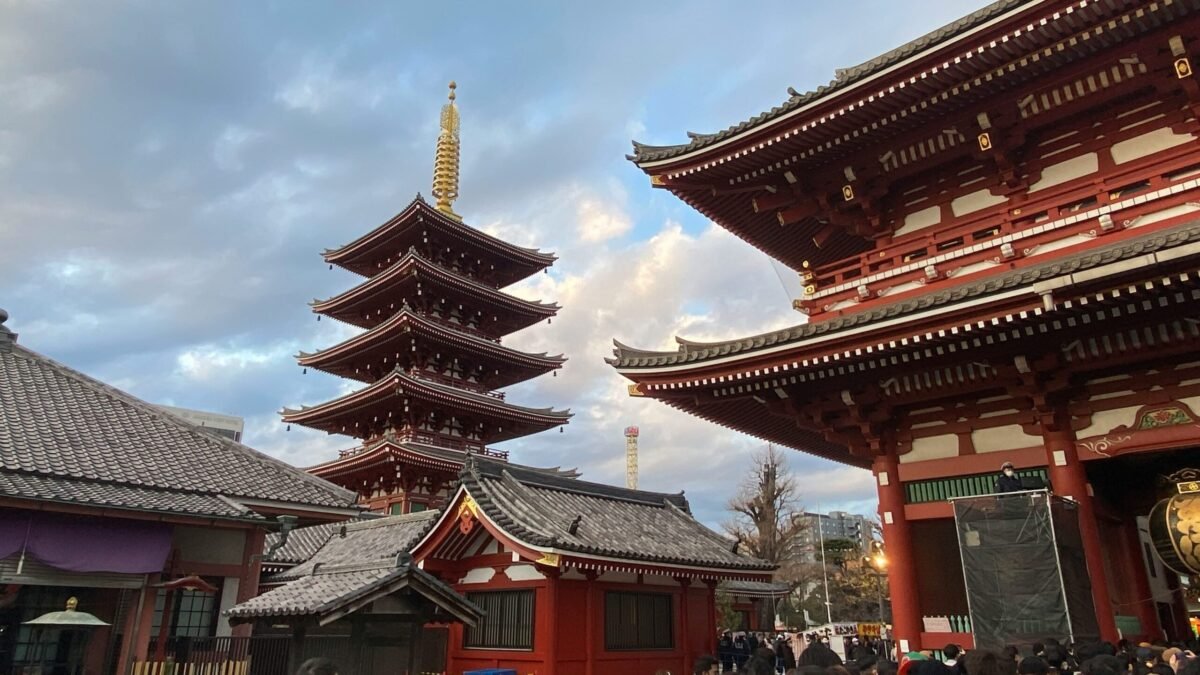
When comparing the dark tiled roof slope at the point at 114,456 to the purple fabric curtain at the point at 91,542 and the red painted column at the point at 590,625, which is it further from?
the red painted column at the point at 590,625

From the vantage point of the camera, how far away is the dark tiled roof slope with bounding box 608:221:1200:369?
8.11 m

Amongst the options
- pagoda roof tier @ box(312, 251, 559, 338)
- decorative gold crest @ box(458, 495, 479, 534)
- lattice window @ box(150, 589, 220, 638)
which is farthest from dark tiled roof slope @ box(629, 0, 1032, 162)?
pagoda roof tier @ box(312, 251, 559, 338)

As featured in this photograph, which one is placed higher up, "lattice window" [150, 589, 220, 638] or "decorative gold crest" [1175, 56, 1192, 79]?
"decorative gold crest" [1175, 56, 1192, 79]

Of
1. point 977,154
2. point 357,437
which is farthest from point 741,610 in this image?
point 977,154

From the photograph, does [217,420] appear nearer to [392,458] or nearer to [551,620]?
[392,458]

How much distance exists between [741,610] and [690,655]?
27168 millimetres

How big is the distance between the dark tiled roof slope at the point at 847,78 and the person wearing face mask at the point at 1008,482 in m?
5.89

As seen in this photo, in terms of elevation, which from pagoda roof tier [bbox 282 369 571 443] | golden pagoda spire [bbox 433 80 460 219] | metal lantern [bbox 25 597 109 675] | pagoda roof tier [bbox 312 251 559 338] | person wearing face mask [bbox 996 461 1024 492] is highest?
golden pagoda spire [bbox 433 80 460 219]

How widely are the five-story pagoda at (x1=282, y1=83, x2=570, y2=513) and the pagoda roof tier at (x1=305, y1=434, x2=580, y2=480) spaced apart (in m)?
0.06

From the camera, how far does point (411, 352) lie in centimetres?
3419

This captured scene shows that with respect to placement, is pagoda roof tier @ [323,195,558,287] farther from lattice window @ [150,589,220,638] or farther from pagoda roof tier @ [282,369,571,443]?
lattice window @ [150,589,220,638]

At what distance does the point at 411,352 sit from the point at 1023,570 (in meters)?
28.9

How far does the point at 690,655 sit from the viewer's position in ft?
51.1

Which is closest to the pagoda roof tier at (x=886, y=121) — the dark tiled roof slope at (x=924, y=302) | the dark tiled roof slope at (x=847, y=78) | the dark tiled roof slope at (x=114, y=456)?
the dark tiled roof slope at (x=847, y=78)
